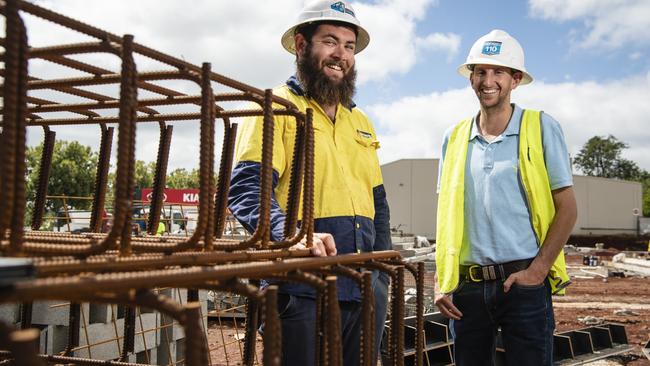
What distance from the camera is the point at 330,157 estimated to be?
9.29 feet

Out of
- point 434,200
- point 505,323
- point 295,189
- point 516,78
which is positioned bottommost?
point 505,323

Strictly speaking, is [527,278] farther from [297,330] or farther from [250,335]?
[250,335]

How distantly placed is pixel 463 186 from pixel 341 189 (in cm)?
105

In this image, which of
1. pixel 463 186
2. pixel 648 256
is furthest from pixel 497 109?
pixel 648 256

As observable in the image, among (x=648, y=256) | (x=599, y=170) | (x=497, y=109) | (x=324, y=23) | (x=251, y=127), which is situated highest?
(x=599, y=170)

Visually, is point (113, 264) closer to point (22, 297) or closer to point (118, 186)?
point (118, 186)

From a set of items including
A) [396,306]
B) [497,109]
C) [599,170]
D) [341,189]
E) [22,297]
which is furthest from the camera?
[599,170]

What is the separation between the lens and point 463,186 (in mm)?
3531

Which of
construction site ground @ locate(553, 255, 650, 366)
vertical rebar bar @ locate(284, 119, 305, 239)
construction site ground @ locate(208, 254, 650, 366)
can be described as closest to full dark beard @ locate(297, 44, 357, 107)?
vertical rebar bar @ locate(284, 119, 305, 239)

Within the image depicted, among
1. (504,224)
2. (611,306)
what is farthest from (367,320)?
(611,306)

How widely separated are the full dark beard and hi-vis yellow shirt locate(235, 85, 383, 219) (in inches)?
2.2

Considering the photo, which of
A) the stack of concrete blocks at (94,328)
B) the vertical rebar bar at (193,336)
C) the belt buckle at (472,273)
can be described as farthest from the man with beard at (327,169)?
the stack of concrete blocks at (94,328)

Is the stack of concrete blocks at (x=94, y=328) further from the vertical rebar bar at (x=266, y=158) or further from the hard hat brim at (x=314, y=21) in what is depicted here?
the vertical rebar bar at (x=266, y=158)

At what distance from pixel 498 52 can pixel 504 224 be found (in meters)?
1.05
